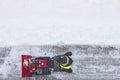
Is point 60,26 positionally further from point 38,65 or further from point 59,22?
point 38,65

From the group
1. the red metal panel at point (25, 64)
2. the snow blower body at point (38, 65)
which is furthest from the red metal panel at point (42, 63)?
the red metal panel at point (25, 64)

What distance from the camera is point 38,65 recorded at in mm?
5145

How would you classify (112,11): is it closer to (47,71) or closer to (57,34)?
(57,34)

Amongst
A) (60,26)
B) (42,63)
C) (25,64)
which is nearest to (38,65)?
(42,63)

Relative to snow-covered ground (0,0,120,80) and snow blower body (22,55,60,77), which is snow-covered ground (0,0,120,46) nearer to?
snow-covered ground (0,0,120,80)

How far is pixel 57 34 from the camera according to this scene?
5129 mm

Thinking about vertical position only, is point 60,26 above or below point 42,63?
above

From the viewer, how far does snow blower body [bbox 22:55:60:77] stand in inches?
201

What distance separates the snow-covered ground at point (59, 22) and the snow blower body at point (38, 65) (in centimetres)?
20

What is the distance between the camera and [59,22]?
5219mm

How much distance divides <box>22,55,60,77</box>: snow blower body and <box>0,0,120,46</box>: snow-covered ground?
20cm

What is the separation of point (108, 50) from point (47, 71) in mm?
780

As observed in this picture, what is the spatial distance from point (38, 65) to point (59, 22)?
59 centimetres

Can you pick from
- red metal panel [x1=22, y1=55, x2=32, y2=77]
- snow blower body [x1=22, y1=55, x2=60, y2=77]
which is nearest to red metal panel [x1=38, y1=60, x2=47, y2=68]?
snow blower body [x1=22, y1=55, x2=60, y2=77]
